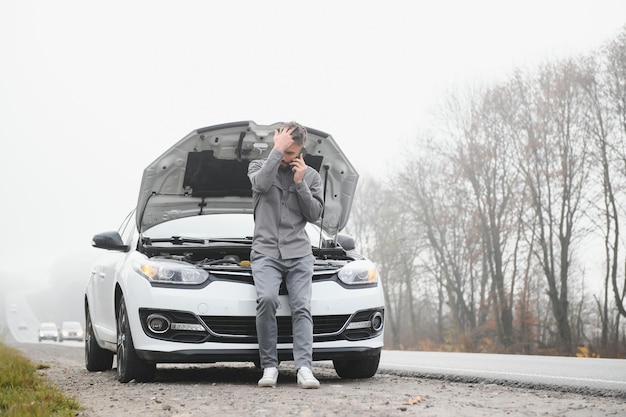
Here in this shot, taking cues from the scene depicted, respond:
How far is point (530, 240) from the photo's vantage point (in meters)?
32.9

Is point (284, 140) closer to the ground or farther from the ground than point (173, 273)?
farther from the ground

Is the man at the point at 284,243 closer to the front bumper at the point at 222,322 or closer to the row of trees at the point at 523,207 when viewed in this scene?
the front bumper at the point at 222,322

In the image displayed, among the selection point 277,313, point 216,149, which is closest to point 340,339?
point 277,313

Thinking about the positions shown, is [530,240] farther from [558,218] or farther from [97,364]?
[97,364]

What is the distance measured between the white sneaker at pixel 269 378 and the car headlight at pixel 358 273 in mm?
1017

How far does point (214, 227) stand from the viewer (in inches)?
323

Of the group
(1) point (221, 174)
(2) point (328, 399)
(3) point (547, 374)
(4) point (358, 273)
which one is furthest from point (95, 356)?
(3) point (547, 374)

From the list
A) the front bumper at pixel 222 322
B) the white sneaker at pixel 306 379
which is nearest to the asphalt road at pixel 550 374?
the front bumper at pixel 222 322

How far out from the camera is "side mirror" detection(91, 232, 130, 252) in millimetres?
7359

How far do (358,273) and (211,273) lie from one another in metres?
1.26

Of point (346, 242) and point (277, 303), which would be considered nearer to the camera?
point (277, 303)

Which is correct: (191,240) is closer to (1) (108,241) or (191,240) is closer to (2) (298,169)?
(1) (108,241)

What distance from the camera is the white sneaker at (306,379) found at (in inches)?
242

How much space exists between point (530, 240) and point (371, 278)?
27086 mm
